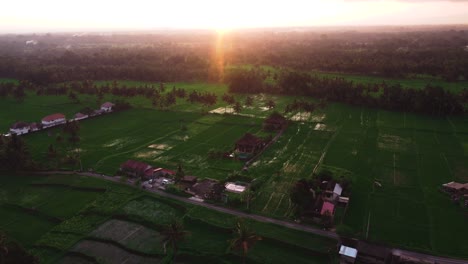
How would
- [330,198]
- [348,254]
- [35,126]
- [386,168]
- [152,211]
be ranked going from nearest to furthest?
[348,254] → [152,211] → [330,198] → [386,168] → [35,126]

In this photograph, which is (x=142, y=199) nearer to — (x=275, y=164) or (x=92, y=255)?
(x=92, y=255)

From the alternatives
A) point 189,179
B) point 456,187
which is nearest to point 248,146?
point 189,179

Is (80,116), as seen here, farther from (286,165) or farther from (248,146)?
(286,165)

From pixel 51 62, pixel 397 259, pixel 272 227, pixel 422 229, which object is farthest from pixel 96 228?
pixel 51 62

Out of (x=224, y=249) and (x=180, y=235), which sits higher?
(x=180, y=235)

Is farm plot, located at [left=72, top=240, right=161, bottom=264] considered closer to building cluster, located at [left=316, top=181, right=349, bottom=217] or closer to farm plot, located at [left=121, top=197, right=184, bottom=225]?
farm plot, located at [left=121, top=197, right=184, bottom=225]

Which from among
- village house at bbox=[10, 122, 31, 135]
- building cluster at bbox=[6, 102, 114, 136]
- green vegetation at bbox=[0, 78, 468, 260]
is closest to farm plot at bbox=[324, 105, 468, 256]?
green vegetation at bbox=[0, 78, 468, 260]

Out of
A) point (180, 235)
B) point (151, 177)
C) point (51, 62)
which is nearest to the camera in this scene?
point (180, 235)
